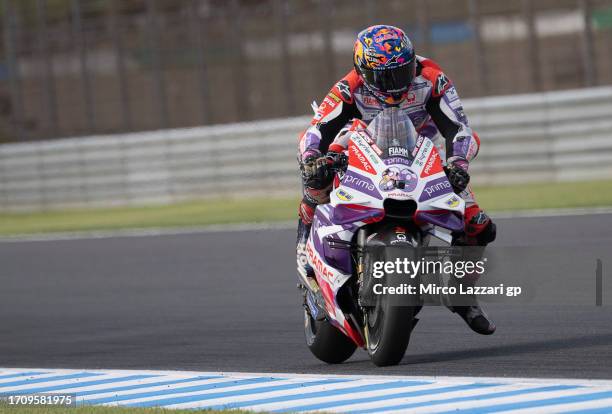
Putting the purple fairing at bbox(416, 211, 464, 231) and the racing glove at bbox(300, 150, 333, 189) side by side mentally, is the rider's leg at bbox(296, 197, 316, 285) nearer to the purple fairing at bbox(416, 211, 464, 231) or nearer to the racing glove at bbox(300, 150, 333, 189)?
the racing glove at bbox(300, 150, 333, 189)

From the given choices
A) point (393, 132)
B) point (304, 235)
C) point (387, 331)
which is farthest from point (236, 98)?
point (387, 331)

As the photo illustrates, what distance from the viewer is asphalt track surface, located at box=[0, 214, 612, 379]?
24.4 feet

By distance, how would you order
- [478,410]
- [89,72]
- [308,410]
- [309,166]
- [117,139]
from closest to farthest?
[478,410] < [308,410] < [309,166] < [117,139] < [89,72]

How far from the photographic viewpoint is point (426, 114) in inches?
291

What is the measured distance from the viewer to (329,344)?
7.64 meters

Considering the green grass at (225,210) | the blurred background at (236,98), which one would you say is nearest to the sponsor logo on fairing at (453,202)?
the green grass at (225,210)

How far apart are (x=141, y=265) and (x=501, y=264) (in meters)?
8.80

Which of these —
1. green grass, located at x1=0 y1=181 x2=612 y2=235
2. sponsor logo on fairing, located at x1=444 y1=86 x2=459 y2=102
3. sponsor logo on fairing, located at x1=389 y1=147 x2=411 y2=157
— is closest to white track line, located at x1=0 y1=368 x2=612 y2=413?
sponsor logo on fairing, located at x1=389 y1=147 x2=411 y2=157

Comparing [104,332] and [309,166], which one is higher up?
[309,166]

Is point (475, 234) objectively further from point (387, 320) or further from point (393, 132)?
point (387, 320)

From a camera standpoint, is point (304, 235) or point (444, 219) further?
point (304, 235)

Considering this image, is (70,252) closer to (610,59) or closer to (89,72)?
(610,59)

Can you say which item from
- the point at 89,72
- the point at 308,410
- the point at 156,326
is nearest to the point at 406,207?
the point at 308,410

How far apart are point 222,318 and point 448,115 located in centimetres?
356
